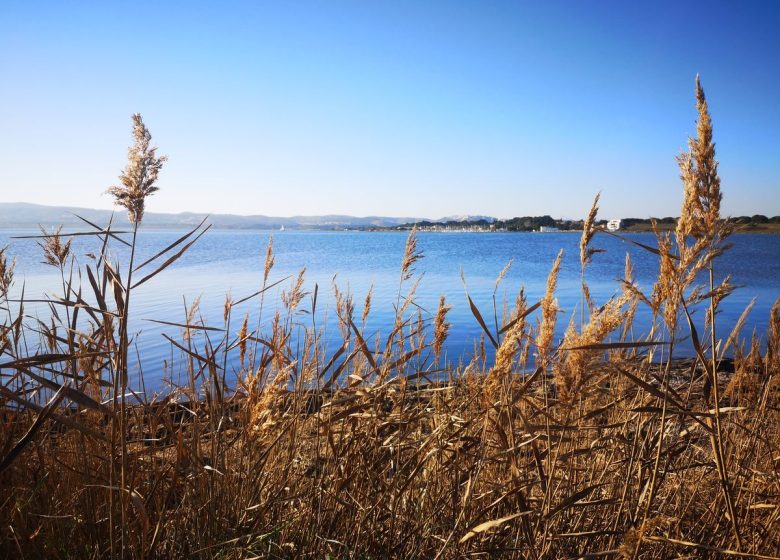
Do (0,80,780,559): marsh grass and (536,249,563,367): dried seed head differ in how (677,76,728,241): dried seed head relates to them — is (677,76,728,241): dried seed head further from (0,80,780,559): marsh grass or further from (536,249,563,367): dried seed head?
(536,249,563,367): dried seed head

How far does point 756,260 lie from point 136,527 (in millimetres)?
52029

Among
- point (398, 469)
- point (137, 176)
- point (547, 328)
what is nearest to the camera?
point (137, 176)

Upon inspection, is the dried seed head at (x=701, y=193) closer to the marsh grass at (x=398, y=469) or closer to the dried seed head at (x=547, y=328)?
the marsh grass at (x=398, y=469)

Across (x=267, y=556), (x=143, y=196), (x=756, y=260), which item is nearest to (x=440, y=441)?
(x=267, y=556)

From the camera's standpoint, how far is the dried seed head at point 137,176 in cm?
181

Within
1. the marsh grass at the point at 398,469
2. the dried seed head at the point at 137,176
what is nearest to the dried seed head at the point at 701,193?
the marsh grass at the point at 398,469

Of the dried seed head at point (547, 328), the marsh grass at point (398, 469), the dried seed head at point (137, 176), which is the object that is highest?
the dried seed head at point (137, 176)

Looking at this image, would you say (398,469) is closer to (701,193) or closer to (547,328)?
(547,328)

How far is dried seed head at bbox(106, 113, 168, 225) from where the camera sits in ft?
5.95

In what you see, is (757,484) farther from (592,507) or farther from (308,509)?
(308,509)

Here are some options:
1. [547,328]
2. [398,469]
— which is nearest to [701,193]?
[547,328]

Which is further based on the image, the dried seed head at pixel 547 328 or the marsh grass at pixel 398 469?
the dried seed head at pixel 547 328

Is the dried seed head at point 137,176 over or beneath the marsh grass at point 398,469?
over

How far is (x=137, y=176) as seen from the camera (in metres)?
1.82
